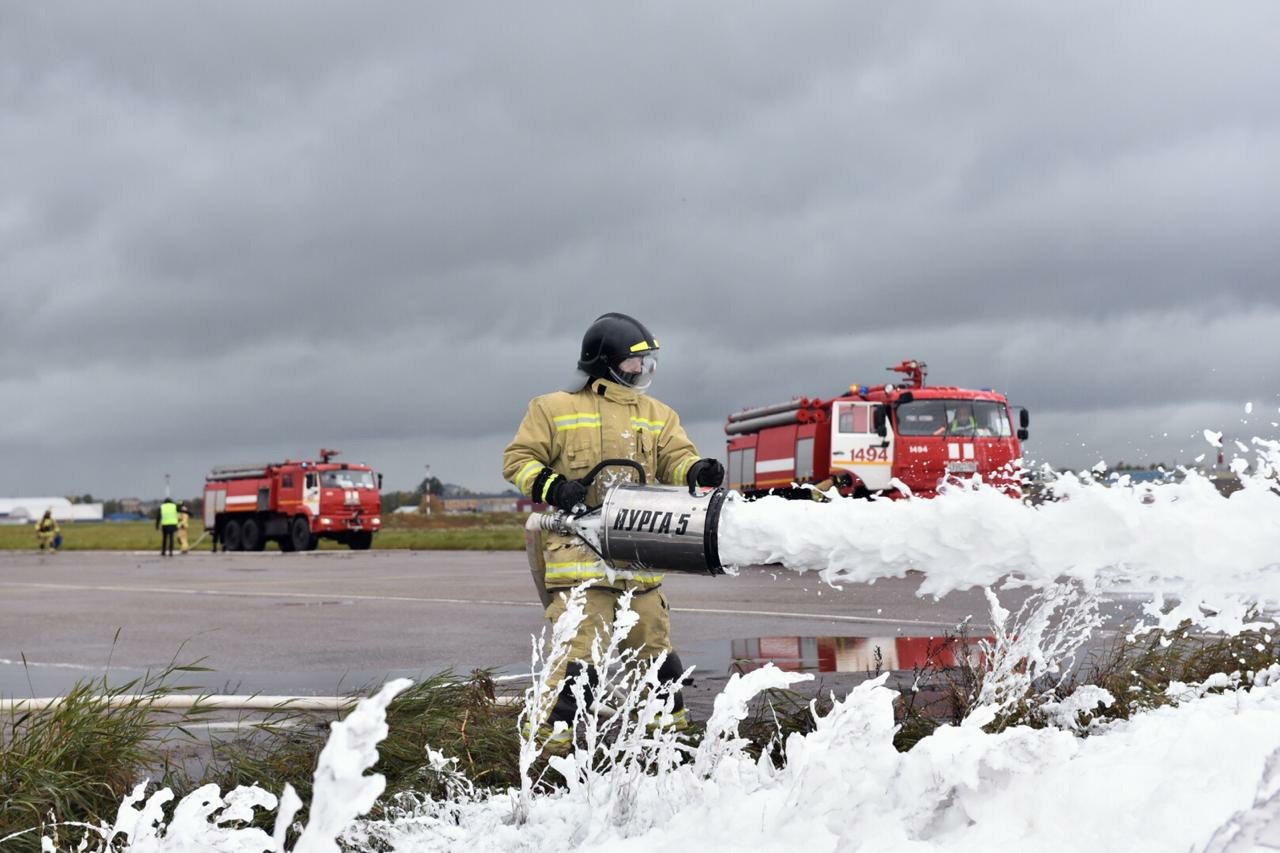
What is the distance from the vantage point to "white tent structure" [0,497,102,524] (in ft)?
461

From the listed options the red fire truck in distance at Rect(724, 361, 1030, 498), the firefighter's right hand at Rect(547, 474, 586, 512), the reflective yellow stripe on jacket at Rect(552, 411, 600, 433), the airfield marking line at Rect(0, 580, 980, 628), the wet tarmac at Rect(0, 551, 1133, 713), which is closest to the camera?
the firefighter's right hand at Rect(547, 474, 586, 512)

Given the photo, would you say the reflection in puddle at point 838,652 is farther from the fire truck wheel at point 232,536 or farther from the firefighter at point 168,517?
the fire truck wheel at point 232,536

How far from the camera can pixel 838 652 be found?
8.07 meters

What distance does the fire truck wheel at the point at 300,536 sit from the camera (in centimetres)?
3769

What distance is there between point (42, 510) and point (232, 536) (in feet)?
377

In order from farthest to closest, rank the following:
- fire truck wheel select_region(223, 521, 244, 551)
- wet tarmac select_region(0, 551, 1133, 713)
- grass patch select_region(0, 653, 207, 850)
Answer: fire truck wheel select_region(223, 521, 244, 551) → wet tarmac select_region(0, 551, 1133, 713) → grass patch select_region(0, 653, 207, 850)

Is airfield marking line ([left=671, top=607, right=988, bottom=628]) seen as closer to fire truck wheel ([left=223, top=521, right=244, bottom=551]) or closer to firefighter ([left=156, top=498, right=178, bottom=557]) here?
firefighter ([left=156, top=498, right=178, bottom=557])

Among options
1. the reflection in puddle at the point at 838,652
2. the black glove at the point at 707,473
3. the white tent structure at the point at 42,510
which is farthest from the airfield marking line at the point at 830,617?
the white tent structure at the point at 42,510

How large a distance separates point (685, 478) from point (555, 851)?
2324 millimetres

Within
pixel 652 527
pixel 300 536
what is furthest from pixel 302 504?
pixel 652 527

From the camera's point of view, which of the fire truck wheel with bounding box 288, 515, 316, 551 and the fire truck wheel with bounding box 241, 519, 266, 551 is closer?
the fire truck wheel with bounding box 288, 515, 316, 551

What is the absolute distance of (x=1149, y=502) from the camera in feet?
10.0

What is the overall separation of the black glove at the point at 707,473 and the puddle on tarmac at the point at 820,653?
236 cm

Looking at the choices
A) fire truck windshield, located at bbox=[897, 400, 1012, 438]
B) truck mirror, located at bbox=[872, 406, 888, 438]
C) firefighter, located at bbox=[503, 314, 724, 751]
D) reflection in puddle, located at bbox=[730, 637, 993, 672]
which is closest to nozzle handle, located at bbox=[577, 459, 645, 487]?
firefighter, located at bbox=[503, 314, 724, 751]
